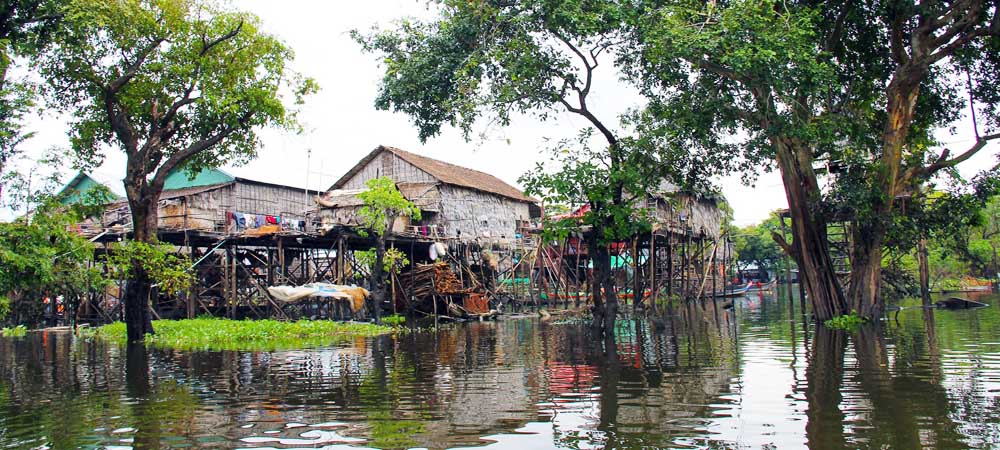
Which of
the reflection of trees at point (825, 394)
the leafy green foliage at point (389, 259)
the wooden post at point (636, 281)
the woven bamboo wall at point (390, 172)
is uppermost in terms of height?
the woven bamboo wall at point (390, 172)

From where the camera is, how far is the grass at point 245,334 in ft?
50.5

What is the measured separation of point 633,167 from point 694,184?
84.5 inches

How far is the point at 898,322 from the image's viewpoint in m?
16.6

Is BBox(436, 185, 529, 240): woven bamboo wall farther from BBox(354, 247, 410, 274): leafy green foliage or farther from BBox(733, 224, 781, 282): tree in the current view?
BBox(733, 224, 781, 282): tree

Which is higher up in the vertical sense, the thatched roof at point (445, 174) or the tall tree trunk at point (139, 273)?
the thatched roof at point (445, 174)

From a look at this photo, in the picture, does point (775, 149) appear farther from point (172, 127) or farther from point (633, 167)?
point (172, 127)

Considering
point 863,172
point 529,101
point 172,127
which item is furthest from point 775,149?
point 172,127

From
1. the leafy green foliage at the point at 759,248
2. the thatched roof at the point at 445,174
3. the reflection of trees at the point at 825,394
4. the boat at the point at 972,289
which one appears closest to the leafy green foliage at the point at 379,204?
the thatched roof at the point at 445,174

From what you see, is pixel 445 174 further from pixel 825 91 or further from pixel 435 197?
pixel 825 91

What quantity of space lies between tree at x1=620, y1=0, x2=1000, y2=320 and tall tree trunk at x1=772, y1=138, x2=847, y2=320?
1.1 inches

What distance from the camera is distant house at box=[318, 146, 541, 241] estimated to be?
32.7 m

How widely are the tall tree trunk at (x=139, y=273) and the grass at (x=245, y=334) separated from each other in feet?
1.39

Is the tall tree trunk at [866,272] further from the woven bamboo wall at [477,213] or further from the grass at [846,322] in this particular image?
the woven bamboo wall at [477,213]

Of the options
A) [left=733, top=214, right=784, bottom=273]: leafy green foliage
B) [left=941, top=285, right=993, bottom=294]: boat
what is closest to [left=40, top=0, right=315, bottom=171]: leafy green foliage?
[left=941, top=285, right=993, bottom=294]: boat
